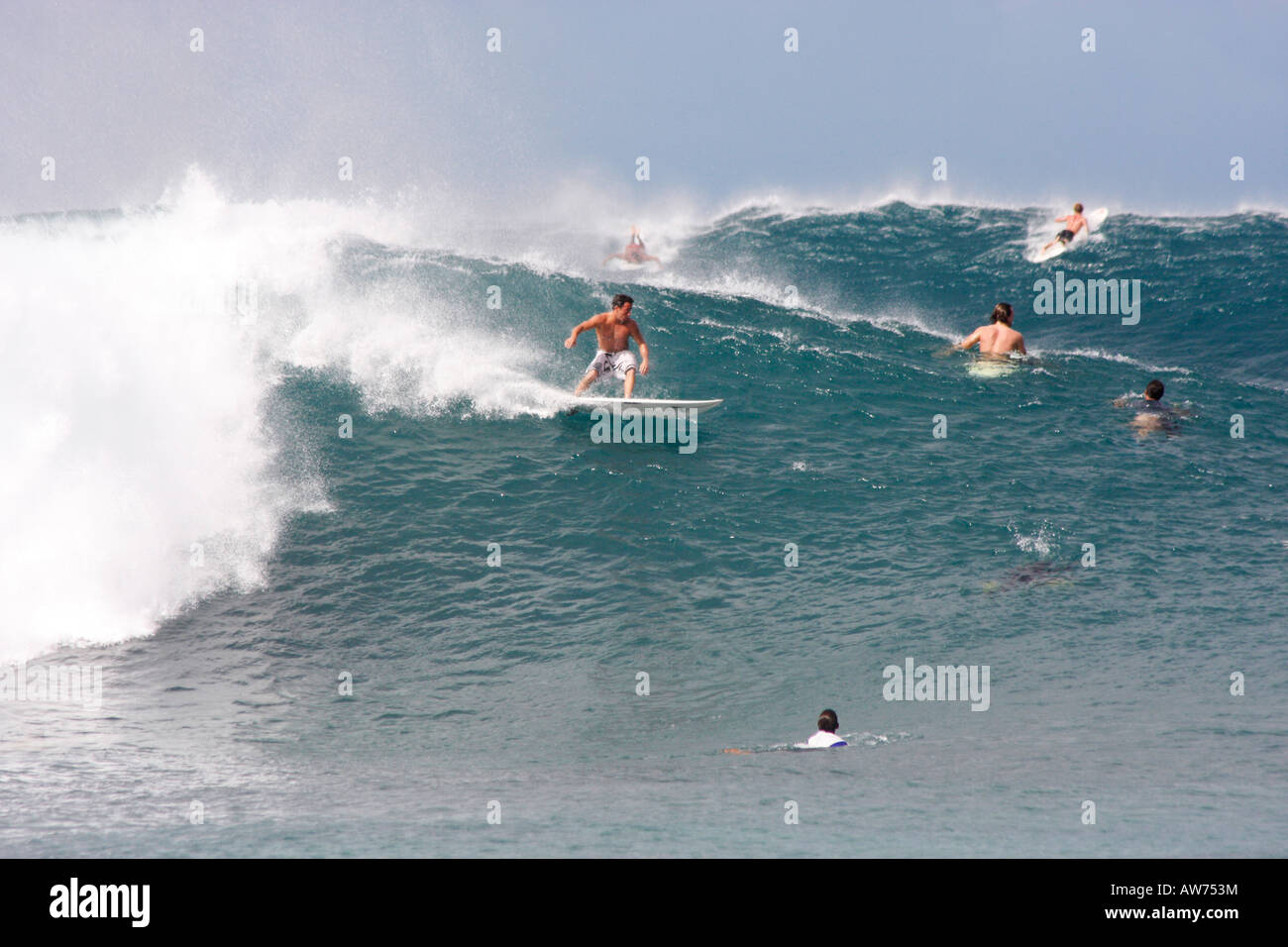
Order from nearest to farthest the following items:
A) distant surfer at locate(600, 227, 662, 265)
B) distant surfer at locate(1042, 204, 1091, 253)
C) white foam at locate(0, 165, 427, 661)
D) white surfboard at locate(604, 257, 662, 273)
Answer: white foam at locate(0, 165, 427, 661), white surfboard at locate(604, 257, 662, 273), distant surfer at locate(600, 227, 662, 265), distant surfer at locate(1042, 204, 1091, 253)

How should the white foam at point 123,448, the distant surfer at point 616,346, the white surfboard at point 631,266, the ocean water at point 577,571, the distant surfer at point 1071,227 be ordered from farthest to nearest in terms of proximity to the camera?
the distant surfer at point 1071,227
the white surfboard at point 631,266
the distant surfer at point 616,346
the white foam at point 123,448
the ocean water at point 577,571

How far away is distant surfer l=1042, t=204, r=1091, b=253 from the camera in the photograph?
27812 mm

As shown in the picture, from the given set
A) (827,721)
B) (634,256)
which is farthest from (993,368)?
(634,256)

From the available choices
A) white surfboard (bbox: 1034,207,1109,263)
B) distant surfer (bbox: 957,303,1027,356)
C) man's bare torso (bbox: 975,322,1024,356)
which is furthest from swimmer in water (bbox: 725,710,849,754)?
white surfboard (bbox: 1034,207,1109,263)

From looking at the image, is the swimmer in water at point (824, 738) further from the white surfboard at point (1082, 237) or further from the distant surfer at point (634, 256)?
the white surfboard at point (1082, 237)

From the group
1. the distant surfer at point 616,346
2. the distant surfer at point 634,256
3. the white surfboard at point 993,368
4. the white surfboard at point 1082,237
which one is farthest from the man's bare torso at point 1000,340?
the distant surfer at point 634,256

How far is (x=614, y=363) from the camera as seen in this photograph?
15.0 metres

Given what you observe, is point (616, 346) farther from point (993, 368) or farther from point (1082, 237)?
point (1082, 237)

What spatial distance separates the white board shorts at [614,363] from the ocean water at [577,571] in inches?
19.8

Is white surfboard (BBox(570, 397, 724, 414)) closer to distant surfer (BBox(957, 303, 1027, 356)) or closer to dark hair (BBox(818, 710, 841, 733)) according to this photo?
distant surfer (BBox(957, 303, 1027, 356))

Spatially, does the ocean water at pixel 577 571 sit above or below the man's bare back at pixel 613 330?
below

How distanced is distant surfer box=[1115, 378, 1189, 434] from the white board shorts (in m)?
8.33

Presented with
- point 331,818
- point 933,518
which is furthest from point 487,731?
point 933,518

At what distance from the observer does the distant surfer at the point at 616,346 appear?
14.6m
